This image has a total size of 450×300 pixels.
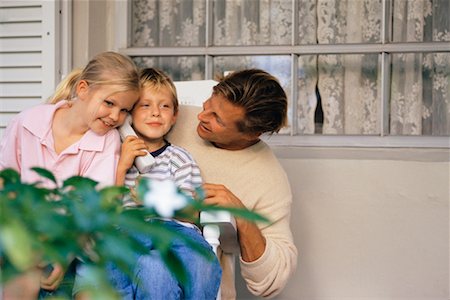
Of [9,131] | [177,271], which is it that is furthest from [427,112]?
[177,271]

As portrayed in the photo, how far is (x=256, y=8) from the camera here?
3588 millimetres

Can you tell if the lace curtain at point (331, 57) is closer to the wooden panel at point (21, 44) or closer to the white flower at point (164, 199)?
the wooden panel at point (21, 44)

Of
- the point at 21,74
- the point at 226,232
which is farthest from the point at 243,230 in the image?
the point at 21,74

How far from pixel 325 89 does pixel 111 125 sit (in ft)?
4.30

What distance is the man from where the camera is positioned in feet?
8.22

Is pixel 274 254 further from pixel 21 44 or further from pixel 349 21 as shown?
pixel 21 44

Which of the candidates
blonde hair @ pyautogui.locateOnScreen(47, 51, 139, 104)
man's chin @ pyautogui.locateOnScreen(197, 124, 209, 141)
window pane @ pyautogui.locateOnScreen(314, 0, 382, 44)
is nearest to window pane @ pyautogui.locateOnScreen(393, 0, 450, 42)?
window pane @ pyautogui.locateOnScreen(314, 0, 382, 44)

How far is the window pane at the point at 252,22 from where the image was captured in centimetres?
357

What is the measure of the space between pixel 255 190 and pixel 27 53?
131 cm

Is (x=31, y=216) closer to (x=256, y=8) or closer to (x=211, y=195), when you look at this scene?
(x=211, y=195)

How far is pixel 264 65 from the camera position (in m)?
3.58

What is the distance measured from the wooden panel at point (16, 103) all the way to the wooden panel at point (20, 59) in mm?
141

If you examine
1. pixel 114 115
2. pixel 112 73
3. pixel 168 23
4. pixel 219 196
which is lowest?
pixel 219 196

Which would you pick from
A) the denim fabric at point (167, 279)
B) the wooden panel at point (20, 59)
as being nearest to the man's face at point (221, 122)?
the denim fabric at point (167, 279)
